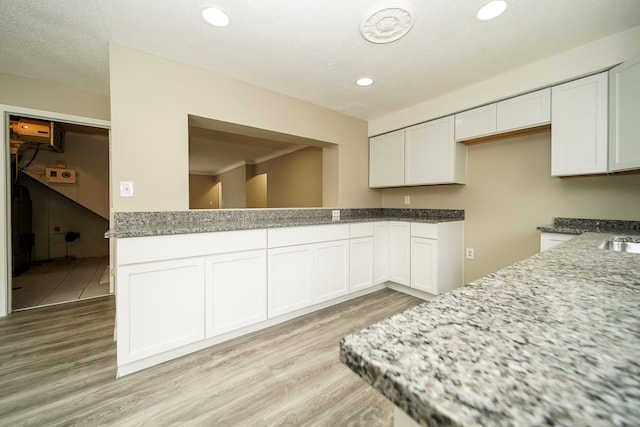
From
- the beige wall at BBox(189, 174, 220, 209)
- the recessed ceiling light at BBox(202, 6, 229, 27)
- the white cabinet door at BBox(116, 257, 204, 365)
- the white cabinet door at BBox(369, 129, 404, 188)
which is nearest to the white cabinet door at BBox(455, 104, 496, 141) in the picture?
the white cabinet door at BBox(369, 129, 404, 188)

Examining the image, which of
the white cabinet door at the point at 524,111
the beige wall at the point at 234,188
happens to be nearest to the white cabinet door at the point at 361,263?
the white cabinet door at the point at 524,111

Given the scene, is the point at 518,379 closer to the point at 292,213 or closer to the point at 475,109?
the point at 292,213

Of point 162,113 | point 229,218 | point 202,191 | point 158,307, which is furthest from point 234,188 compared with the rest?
point 158,307

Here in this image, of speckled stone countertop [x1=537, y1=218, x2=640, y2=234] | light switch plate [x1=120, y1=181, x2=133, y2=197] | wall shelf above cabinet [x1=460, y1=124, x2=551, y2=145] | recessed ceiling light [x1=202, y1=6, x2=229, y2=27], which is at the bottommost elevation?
speckled stone countertop [x1=537, y1=218, x2=640, y2=234]

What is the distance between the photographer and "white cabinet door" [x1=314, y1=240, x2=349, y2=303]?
246 centimetres

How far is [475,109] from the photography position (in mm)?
2498

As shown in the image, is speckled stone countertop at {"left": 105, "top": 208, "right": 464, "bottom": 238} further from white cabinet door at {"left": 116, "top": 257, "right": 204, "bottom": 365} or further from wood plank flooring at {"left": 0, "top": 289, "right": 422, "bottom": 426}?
wood plank flooring at {"left": 0, "top": 289, "right": 422, "bottom": 426}

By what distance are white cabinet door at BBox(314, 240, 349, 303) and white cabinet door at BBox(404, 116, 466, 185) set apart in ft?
4.07

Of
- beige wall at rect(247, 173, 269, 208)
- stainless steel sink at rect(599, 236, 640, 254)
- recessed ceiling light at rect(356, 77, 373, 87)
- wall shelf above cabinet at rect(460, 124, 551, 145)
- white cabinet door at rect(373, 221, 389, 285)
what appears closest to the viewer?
stainless steel sink at rect(599, 236, 640, 254)

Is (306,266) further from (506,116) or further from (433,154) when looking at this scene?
(506,116)

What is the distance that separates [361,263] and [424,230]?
783mm

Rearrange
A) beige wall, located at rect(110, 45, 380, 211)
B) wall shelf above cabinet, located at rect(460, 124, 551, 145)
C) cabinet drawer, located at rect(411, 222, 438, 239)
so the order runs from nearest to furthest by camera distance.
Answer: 1. beige wall, located at rect(110, 45, 380, 211)
2. wall shelf above cabinet, located at rect(460, 124, 551, 145)
3. cabinet drawer, located at rect(411, 222, 438, 239)

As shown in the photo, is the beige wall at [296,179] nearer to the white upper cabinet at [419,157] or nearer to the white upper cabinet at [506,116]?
the white upper cabinet at [419,157]

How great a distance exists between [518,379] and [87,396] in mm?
2093
